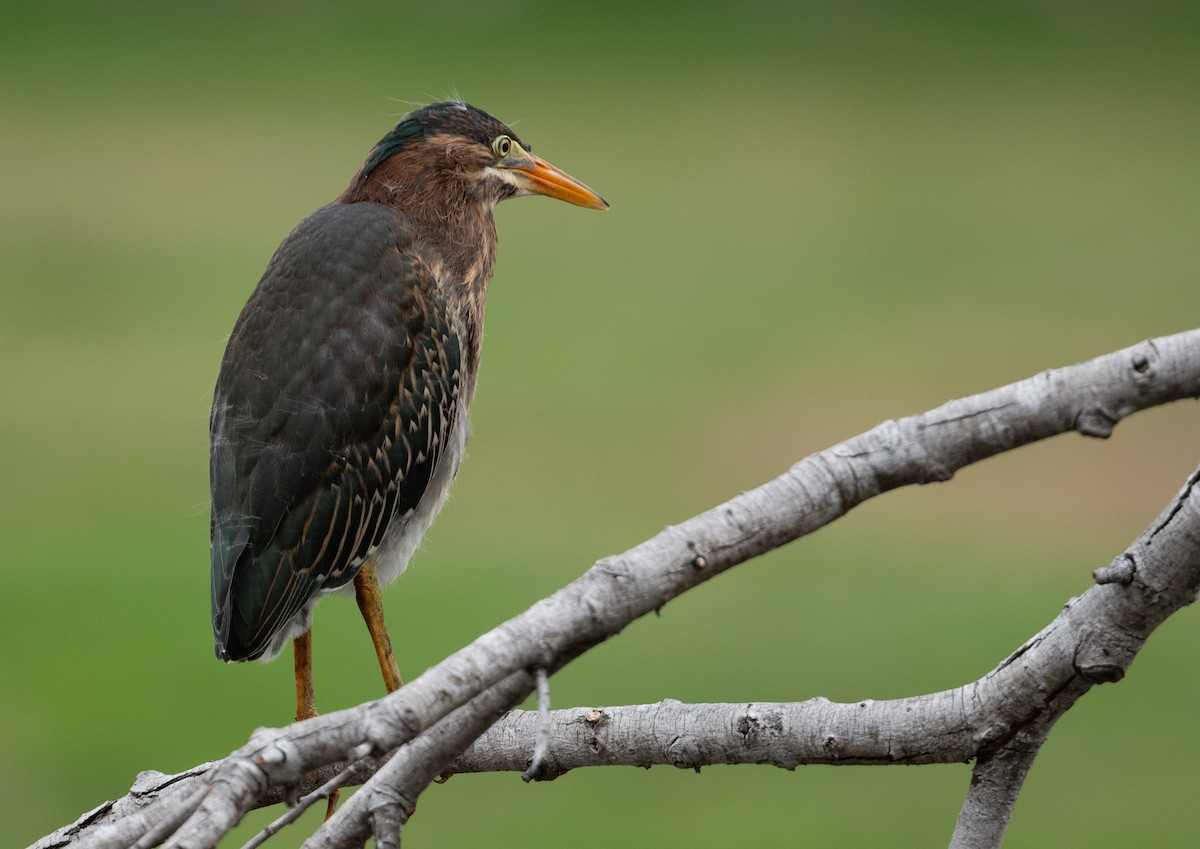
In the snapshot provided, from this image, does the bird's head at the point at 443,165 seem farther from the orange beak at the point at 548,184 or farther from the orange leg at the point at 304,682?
the orange leg at the point at 304,682

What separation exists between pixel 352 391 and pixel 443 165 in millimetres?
494

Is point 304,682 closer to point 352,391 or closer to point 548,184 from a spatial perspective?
point 352,391

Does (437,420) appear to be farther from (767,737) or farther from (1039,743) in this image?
(1039,743)

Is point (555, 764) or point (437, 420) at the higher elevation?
point (437, 420)

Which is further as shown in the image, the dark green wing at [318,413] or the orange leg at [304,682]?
the orange leg at [304,682]

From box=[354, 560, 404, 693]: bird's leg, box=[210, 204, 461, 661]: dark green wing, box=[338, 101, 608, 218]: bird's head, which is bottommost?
box=[354, 560, 404, 693]: bird's leg

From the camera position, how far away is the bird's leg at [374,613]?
2.42 metres

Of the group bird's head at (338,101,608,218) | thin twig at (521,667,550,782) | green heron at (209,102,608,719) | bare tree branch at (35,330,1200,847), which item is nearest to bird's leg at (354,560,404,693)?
green heron at (209,102,608,719)

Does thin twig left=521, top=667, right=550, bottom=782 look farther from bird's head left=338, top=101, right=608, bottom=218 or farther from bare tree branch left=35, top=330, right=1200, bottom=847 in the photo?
bird's head left=338, top=101, right=608, bottom=218

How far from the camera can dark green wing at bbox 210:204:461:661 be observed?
2.19m

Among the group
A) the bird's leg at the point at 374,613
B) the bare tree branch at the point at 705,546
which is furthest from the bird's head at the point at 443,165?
the bare tree branch at the point at 705,546

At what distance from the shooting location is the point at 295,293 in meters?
2.26

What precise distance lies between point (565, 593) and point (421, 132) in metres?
1.54

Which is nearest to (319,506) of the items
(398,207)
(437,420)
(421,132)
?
(437,420)
